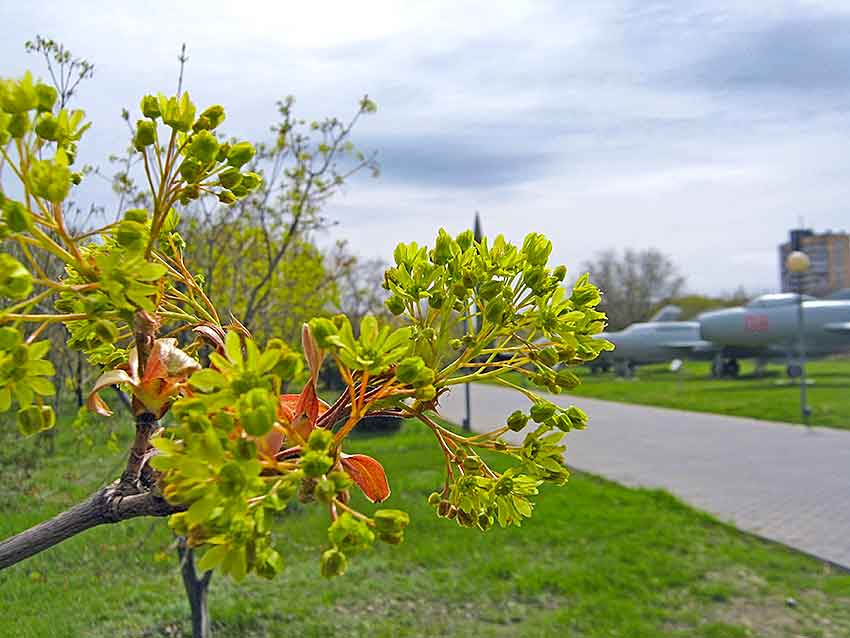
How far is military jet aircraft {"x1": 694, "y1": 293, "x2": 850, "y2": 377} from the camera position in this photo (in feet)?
70.8

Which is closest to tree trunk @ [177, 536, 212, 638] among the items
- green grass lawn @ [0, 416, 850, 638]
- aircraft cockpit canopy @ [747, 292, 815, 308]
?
green grass lawn @ [0, 416, 850, 638]

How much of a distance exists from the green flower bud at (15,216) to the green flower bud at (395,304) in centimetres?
39

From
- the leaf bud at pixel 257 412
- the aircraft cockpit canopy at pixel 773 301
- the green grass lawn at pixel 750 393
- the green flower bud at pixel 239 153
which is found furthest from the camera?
the aircraft cockpit canopy at pixel 773 301

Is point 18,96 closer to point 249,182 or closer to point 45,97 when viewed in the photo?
point 45,97

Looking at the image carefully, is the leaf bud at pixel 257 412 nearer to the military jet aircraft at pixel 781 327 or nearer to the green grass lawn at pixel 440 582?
the green grass lawn at pixel 440 582

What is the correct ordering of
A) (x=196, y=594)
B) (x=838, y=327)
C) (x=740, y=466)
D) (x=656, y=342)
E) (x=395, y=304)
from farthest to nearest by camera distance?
(x=656, y=342) < (x=838, y=327) < (x=740, y=466) < (x=196, y=594) < (x=395, y=304)

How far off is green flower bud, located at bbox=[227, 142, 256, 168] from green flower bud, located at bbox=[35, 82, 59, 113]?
17 centimetres

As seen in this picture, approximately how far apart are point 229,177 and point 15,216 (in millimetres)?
235

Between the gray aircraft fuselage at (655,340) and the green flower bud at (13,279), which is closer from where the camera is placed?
the green flower bud at (13,279)

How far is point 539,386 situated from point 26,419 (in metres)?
0.53

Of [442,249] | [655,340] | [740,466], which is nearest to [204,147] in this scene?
[442,249]

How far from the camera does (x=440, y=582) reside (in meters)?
5.66

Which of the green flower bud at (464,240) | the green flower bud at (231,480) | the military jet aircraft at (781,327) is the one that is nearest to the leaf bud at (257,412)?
the green flower bud at (231,480)

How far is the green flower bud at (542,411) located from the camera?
0.94 metres
